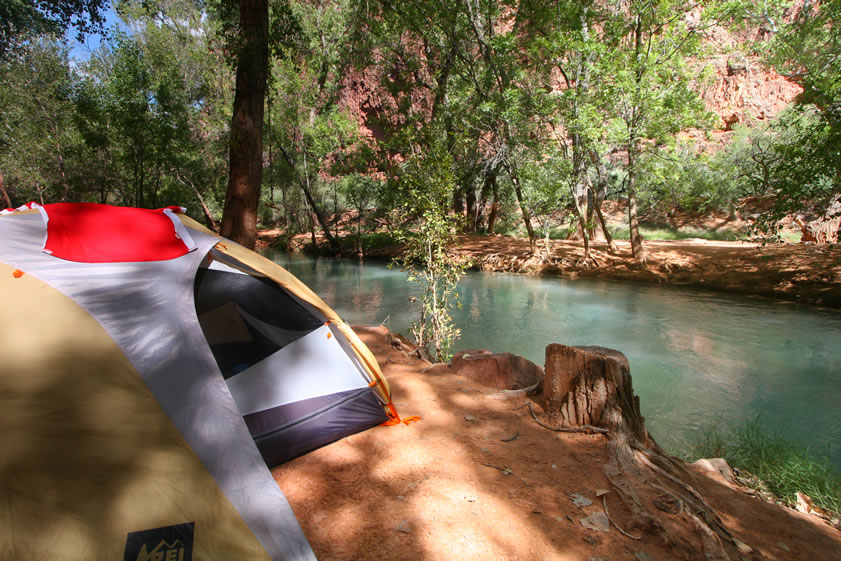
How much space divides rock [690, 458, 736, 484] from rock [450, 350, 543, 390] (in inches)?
54.9

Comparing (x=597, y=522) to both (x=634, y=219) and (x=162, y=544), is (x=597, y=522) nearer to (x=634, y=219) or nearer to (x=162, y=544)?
(x=162, y=544)

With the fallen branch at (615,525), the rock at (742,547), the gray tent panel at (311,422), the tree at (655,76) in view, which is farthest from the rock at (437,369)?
the tree at (655,76)

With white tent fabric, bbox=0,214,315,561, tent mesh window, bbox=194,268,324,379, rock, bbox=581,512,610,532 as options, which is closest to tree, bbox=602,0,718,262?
tent mesh window, bbox=194,268,324,379

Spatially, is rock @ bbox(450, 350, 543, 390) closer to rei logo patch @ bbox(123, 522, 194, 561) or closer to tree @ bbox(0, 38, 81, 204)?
rei logo patch @ bbox(123, 522, 194, 561)

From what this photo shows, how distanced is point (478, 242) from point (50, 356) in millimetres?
17892

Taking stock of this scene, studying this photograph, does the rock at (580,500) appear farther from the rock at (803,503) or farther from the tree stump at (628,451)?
the rock at (803,503)

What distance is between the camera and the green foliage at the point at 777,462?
3159 mm

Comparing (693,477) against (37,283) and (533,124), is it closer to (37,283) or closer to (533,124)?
(37,283)

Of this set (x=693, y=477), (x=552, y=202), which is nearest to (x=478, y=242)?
(x=552, y=202)

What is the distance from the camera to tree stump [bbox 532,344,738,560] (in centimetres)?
201

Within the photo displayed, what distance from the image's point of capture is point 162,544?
149 centimetres

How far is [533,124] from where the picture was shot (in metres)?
14.0

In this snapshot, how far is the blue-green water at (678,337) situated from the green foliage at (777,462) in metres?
0.24

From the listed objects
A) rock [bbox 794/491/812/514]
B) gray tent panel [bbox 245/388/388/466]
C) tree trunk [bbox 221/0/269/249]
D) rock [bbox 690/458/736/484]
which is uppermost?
tree trunk [bbox 221/0/269/249]
